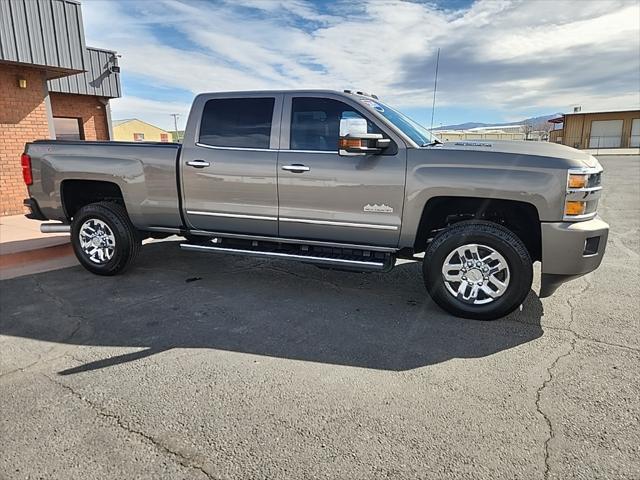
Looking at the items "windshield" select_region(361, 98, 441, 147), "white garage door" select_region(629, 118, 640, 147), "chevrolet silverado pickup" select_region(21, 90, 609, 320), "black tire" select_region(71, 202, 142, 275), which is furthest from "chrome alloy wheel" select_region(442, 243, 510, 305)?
"white garage door" select_region(629, 118, 640, 147)

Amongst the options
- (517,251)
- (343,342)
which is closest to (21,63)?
(343,342)

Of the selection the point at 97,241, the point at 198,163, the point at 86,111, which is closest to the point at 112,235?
the point at 97,241

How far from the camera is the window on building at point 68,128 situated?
538 inches

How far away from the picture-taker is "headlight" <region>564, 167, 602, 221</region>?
11.8 ft

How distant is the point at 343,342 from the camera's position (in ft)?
11.9

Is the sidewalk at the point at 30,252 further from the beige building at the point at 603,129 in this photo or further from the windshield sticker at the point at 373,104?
the beige building at the point at 603,129

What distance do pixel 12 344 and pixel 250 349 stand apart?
81.0 inches

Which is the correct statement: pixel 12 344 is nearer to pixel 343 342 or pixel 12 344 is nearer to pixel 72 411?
pixel 72 411

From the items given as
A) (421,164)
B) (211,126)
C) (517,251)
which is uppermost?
(211,126)

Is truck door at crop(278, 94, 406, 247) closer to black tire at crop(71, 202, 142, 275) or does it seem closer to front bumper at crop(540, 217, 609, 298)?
front bumper at crop(540, 217, 609, 298)

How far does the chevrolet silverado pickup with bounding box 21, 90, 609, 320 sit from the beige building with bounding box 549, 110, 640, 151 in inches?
2154

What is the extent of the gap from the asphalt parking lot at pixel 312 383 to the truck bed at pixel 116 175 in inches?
36.9

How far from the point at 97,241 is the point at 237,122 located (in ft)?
7.69

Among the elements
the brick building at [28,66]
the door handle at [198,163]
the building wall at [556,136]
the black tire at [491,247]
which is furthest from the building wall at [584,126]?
the door handle at [198,163]
